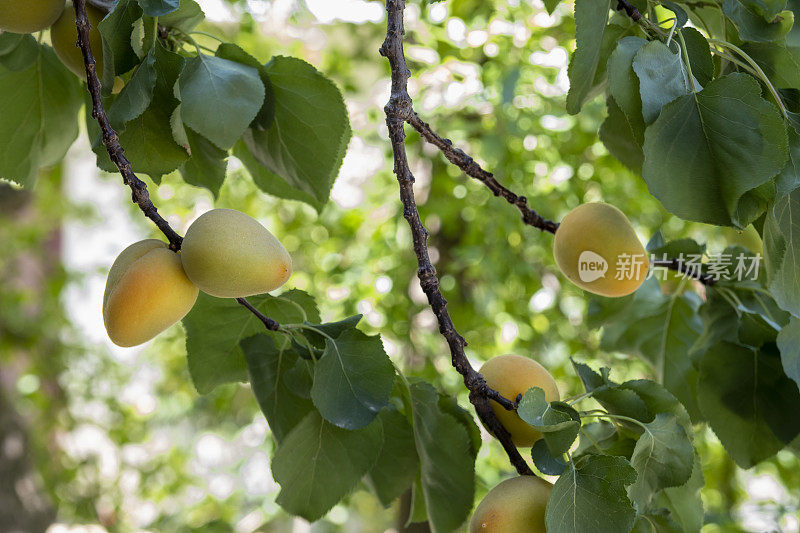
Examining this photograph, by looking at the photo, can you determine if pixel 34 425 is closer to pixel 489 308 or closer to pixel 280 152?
pixel 489 308

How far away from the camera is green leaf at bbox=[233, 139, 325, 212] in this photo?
545 millimetres

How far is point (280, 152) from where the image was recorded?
1.61 ft

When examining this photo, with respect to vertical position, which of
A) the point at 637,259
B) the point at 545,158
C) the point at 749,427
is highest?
the point at 637,259

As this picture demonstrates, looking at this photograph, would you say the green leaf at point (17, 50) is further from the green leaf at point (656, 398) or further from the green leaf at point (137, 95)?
the green leaf at point (656, 398)

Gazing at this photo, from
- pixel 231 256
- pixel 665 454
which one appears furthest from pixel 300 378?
pixel 665 454

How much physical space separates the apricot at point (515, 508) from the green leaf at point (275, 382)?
15 cm

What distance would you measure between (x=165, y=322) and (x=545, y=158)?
3.50 ft

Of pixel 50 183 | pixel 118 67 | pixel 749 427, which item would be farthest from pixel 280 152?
pixel 50 183

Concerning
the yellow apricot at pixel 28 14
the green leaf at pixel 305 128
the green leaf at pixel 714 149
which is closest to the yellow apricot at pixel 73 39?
the yellow apricot at pixel 28 14

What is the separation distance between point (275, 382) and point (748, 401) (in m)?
0.34

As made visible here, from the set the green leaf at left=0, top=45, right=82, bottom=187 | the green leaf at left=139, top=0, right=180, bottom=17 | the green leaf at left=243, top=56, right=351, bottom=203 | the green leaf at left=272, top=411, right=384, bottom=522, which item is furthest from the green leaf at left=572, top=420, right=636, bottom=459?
the green leaf at left=0, top=45, right=82, bottom=187

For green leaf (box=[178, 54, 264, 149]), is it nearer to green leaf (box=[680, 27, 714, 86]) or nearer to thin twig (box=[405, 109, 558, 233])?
thin twig (box=[405, 109, 558, 233])

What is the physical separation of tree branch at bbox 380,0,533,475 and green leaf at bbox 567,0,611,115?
0.32ft

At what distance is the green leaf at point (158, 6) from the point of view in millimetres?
384
